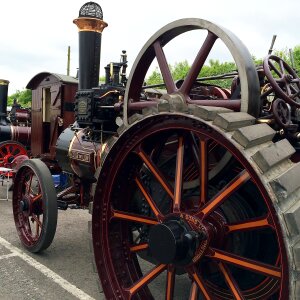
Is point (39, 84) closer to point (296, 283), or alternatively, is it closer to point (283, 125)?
point (283, 125)

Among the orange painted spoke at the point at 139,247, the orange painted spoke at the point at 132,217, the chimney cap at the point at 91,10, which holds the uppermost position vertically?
the chimney cap at the point at 91,10

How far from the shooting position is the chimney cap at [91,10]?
169 inches

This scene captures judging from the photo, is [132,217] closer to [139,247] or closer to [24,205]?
[139,247]

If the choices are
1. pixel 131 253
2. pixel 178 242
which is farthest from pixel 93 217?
pixel 178 242

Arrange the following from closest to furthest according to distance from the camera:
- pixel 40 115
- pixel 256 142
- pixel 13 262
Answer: pixel 256 142 < pixel 13 262 < pixel 40 115

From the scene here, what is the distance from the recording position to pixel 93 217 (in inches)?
91.6

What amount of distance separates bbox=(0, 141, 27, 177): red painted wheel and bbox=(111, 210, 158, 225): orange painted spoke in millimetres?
5876

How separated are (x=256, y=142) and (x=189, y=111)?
1.16ft

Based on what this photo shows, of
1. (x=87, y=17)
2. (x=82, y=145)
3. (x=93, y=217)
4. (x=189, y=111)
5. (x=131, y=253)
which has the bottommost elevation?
(x=131, y=253)

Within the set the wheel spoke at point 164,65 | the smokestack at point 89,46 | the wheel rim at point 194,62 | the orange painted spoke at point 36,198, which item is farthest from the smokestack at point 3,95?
the wheel spoke at point 164,65

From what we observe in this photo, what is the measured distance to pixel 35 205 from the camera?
3.80 metres

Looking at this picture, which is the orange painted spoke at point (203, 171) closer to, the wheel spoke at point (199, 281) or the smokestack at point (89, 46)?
the wheel spoke at point (199, 281)

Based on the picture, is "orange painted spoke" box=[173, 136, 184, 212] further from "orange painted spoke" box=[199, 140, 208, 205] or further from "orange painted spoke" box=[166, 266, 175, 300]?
"orange painted spoke" box=[166, 266, 175, 300]

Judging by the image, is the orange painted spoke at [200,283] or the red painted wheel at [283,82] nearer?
the orange painted spoke at [200,283]
